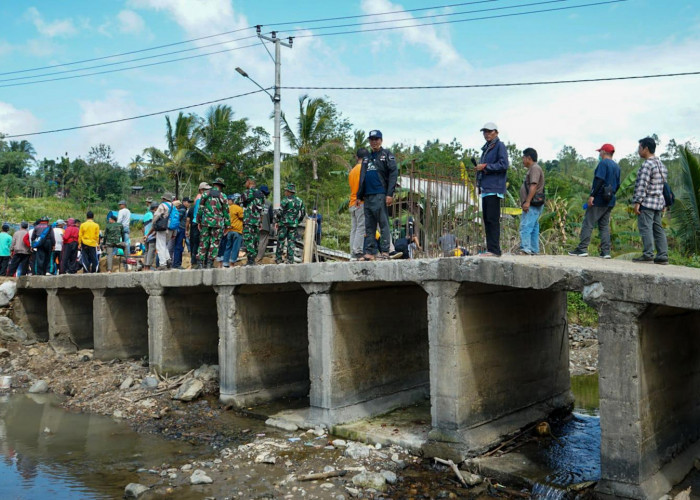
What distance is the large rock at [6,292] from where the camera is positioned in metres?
17.3

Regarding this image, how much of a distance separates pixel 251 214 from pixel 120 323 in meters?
5.36

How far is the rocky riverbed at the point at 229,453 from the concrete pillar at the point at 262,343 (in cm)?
63

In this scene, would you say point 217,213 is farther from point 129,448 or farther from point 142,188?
point 142,188

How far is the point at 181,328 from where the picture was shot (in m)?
13.2

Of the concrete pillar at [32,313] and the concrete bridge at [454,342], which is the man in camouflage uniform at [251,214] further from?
the concrete pillar at [32,313]

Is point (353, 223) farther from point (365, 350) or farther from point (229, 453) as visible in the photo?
point (229, 453)

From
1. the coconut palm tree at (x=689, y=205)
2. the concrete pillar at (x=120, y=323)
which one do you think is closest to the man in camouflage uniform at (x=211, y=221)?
the concrete pillar at (x=120, y=323)

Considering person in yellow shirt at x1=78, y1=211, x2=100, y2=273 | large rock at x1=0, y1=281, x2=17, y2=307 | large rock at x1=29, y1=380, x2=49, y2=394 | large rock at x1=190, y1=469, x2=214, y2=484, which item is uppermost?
person in yellow shirt at x1=78, y1=211, x2=100, y2=273

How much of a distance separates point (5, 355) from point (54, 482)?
9217 millimetres

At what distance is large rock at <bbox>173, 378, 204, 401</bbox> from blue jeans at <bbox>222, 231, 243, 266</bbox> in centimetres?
258

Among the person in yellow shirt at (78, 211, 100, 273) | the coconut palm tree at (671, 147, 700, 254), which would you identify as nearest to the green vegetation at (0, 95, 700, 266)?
the coconut palm tree at (671, 147, 700, 254)

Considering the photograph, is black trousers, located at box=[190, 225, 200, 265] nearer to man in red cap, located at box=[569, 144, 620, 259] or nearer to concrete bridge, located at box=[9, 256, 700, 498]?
concrete bridge, located at box=[9, 256, 700, 498]

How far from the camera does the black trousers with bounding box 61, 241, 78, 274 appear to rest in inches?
640

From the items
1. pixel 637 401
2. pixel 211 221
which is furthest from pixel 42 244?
pixel 637 401
